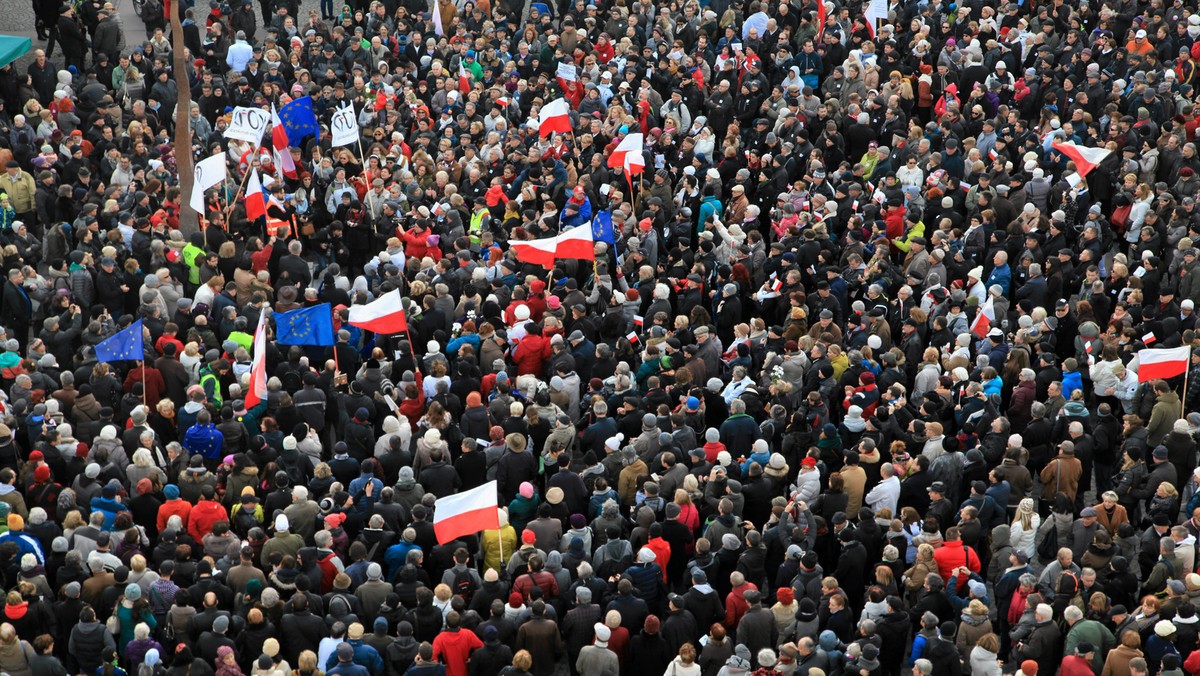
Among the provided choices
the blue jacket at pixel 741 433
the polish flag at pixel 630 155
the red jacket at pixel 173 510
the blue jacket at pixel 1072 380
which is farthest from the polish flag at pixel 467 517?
the polish flag at pixel 630 155

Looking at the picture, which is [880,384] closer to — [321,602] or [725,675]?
[725,675]

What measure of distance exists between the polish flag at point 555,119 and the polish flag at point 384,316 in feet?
20.4

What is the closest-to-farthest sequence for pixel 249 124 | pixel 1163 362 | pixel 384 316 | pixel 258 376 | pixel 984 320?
pixel 1163 362, pixel 258 376, pixel 384 316, pixel 984 320, pixel 249 124

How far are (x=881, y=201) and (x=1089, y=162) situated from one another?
2843mm

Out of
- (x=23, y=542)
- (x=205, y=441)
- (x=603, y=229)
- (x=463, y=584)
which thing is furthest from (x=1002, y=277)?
(x=23, y=542)

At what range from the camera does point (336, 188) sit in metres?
22.9

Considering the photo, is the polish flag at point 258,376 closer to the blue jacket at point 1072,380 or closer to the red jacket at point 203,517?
the red jacket at point 203,517

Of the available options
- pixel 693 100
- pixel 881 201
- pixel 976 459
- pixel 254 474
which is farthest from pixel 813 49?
pixel 254 474

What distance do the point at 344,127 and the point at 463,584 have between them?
1020cm

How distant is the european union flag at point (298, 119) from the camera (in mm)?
23969

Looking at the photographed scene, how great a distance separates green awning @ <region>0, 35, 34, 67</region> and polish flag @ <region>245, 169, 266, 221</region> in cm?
665

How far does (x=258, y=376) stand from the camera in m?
17.6

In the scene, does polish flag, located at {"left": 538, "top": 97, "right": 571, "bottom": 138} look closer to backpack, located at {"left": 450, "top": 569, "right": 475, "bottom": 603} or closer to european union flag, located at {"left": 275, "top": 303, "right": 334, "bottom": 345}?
european union flag, located at {"left": 275, "top": 303, "right": 334, "bottom": 345}

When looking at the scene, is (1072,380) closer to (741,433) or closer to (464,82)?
(741,433)
